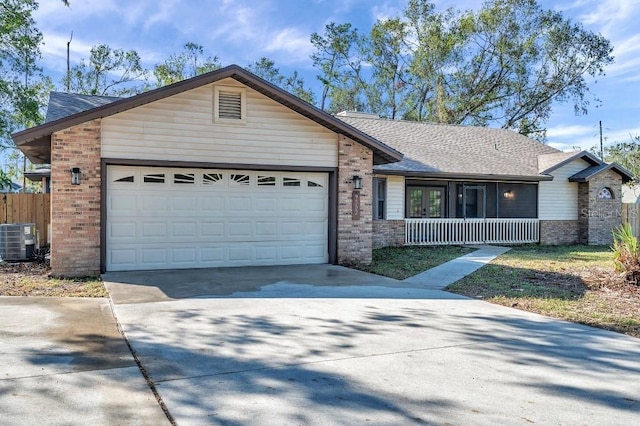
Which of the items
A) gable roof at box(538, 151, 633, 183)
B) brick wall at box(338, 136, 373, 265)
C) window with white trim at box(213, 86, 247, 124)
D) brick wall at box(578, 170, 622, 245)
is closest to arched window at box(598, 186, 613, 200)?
brick wall at box(578, 170, 622, 245)

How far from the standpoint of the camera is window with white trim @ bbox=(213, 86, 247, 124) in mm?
10688

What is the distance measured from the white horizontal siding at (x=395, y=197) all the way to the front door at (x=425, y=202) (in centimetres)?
146

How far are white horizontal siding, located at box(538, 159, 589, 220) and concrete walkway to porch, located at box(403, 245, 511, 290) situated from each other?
503 cm

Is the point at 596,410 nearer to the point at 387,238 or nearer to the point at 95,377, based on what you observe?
the point at 95,377

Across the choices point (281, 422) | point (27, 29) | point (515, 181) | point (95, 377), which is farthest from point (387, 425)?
point (27, 29)

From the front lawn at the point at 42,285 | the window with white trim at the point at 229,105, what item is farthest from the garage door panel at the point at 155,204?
the window with white trim at the point at 229,105

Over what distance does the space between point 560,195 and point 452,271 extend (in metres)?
10.6

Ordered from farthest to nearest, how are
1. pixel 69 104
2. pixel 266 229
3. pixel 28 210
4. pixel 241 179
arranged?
1. pixel 28 210
2. pixel 69 104
3. pixel 266 229
4. pixel 241 179

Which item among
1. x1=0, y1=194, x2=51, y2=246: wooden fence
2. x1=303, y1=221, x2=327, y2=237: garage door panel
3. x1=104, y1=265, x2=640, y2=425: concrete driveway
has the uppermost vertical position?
x1=0, y1=194, x2=51, y2=246: wooden fence

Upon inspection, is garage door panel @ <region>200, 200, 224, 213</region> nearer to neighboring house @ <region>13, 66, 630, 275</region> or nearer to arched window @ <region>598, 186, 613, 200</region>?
neighboring house @ <region>13, 66, 630, 275</region>

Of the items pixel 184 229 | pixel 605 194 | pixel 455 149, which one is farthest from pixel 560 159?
pixel 184 229

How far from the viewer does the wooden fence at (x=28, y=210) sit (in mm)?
13750

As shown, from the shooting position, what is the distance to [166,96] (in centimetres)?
1008

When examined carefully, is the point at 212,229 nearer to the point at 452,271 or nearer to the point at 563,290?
the point at 452,271
